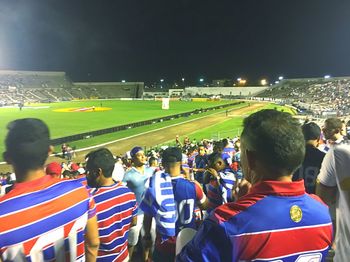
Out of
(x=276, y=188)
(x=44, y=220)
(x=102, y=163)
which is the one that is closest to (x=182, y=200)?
(x=102, y=163)

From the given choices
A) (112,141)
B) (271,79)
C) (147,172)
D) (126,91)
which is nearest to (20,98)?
(126,91)

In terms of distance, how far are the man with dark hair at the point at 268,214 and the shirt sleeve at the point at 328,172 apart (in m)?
0.92

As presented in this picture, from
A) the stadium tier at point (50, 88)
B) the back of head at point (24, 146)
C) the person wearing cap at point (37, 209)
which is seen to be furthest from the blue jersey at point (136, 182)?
the stadium tier at point (50, 88)

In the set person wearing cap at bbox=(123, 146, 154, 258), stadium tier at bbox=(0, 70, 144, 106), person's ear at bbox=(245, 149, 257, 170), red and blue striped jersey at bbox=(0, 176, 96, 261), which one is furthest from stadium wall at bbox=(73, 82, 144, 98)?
person's ear at bbox=(245, 149, 257, 170)

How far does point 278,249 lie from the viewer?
194 cm

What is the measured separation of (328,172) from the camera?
3.09 metres

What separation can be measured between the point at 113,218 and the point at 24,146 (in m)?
1.71

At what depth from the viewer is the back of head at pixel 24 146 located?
8.70 ft

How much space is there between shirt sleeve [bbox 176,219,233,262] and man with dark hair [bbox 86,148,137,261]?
233cm

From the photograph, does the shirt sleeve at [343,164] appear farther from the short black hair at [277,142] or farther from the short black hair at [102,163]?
the short black hair at [102,163]

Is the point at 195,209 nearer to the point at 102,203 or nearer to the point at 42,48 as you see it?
the point at 102,203

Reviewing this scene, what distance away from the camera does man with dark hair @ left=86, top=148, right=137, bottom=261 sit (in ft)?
13.1

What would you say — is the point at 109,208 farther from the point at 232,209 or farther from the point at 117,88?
the point at 117,88

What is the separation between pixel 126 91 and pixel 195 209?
125 meters
